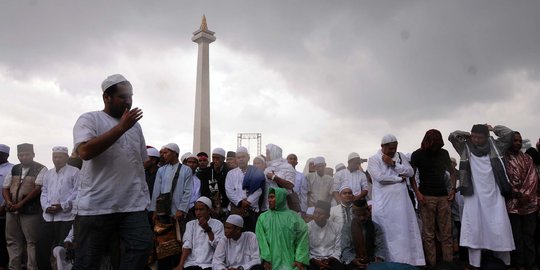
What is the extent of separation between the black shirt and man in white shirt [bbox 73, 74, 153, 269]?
429 cm

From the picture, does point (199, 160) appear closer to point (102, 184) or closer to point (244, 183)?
point (244, 183)

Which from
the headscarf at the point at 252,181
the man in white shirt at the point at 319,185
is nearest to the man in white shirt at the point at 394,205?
the headscarf at the point at 252,181

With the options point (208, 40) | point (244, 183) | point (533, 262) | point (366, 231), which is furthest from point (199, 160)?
point (208, 40)

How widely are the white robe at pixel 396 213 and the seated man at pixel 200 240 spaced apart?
2304 millimetres

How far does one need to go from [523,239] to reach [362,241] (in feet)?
7.44

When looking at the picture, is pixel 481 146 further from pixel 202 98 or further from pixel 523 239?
pixel 202 98

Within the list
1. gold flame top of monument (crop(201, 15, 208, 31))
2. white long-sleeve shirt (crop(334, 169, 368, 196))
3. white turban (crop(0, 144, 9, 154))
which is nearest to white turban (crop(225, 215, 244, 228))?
white long-sleeve shirt (crop(334, 169, 368, 196))

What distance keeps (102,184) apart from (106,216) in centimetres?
22

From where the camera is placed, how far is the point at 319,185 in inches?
307

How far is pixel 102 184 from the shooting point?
2.86 meters

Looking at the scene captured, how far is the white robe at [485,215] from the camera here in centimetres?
566

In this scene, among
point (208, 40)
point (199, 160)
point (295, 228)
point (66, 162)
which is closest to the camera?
point (295, 228)

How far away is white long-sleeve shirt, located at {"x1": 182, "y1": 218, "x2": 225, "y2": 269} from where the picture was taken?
589cm

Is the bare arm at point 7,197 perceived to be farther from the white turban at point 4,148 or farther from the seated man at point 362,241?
the seated man at point 362,241
